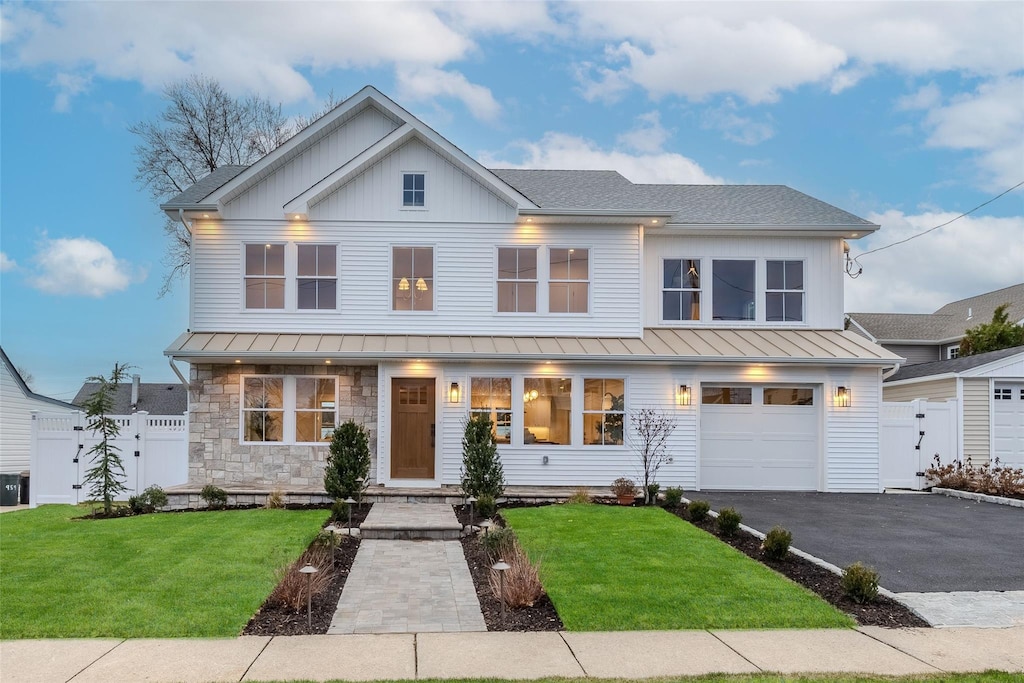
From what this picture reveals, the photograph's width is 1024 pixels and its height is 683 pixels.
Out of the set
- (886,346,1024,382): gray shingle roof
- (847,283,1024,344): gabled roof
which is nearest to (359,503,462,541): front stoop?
(886,346,1024,382): gray shingle roof

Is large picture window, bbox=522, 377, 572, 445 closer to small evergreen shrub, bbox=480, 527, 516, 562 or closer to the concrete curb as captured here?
small evergreen shrub, bbox=480, 527, 516, 562

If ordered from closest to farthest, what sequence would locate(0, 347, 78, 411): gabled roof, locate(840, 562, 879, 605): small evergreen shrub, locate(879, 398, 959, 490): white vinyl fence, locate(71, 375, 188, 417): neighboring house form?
locate(840, 562, 879, 605): small evergreen shrub < locate(879, 398, 959, 490): white vinyl fence < locate(0, 347, 78, 411): gabled roof < locate(71, 375, 188, 417): neighboring house

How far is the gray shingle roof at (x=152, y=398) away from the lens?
117 ft

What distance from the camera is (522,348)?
14.3 metres

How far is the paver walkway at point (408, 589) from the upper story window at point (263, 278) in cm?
596

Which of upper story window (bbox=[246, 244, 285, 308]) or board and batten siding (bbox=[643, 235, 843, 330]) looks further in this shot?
board and batten siding (bbox=[643, 235, 843, 330])

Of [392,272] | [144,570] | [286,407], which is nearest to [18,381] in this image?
[286,407]

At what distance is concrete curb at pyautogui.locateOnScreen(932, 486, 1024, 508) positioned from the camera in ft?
44.0

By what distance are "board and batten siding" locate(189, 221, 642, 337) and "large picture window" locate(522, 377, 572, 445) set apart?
3.86ft

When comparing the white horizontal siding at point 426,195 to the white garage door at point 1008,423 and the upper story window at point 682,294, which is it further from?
the white garage door at point 1008,423

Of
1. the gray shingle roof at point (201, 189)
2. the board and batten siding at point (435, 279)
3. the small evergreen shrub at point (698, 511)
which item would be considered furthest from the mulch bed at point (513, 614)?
the gray shingle roof at point (201, 189)

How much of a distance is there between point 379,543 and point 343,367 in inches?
201

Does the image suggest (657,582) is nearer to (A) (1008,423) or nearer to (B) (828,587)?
(B) (828,587)

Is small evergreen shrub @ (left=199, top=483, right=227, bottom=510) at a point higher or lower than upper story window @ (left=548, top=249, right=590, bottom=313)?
lower
